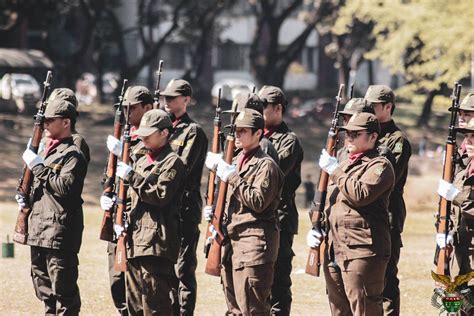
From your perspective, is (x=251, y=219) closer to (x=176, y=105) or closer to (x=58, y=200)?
(x=58, y=200)

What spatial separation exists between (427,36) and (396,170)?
19.2 meters

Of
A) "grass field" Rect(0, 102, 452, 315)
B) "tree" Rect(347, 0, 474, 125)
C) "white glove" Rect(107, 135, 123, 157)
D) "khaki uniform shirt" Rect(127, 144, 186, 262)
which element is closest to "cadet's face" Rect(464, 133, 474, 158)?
"khaki uniform shirt" Rect(127, 144, 186, 262)

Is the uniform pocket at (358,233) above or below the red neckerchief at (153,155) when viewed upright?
below

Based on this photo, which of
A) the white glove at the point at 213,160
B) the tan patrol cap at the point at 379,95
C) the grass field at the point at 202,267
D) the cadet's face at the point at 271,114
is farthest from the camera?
the grass field at the point at 202,267

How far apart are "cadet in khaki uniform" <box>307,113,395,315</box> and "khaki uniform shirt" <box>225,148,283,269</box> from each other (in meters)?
0.49

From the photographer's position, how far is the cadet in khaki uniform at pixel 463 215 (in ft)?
30.3

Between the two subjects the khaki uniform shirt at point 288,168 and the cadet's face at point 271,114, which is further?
the cadet's face at point 271,114

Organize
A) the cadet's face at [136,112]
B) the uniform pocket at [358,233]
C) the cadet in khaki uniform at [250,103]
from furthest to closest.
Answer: the cadet's face at [136,112] < the cadet in khaki uniform at [250,103] < the uniform pocket at [358,233]

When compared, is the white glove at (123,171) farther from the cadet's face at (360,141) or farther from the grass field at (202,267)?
the grass field at (202,267)

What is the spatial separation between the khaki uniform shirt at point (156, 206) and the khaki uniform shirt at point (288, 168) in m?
1.55

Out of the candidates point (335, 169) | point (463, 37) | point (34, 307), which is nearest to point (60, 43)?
point (463, 37)

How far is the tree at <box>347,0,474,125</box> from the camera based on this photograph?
2659 centimetres

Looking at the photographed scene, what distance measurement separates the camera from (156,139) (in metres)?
9.48

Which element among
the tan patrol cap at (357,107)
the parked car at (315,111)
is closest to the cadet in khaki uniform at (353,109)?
the tan patrol cap at (357,107)
